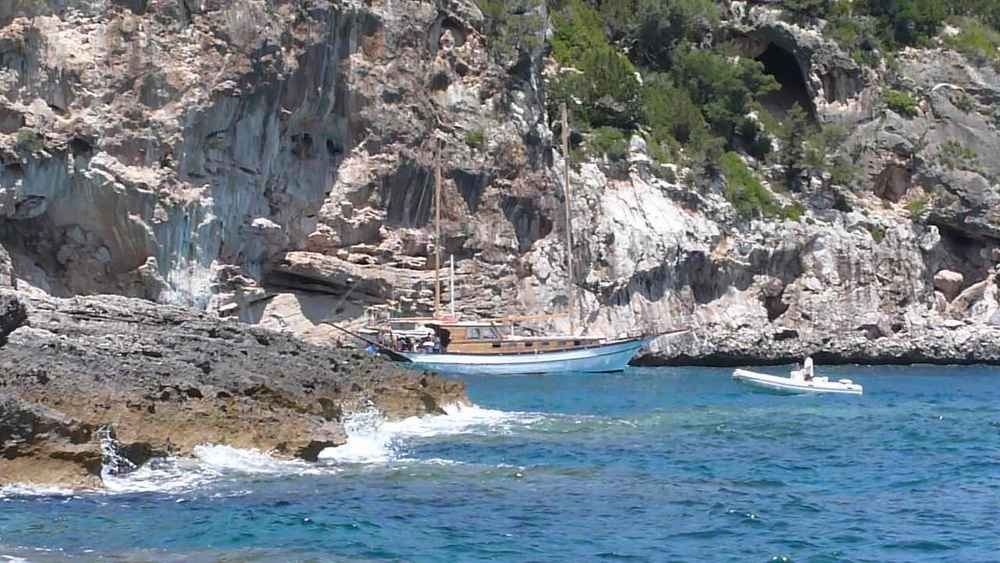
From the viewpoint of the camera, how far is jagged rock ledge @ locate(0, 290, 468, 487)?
50.9 ft

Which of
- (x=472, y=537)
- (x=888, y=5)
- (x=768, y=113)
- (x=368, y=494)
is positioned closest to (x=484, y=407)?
(x=368, y=494)

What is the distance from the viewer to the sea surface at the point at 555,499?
531 inches

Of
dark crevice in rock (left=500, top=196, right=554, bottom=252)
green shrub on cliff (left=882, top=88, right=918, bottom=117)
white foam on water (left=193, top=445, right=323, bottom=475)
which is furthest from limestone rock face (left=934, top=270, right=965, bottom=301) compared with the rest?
white foam on water (left=193, top=445, right=323, bottom=475)

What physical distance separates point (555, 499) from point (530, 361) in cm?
2831

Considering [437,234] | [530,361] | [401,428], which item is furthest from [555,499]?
[437,234]

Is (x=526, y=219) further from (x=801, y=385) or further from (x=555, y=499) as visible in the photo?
(x=555, y=499)

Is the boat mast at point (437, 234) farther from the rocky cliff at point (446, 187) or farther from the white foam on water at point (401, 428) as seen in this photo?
the white foam on water at point (401, 428)

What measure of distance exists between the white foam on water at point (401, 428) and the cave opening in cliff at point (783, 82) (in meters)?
38.2

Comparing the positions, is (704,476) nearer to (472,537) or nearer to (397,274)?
(472,537)

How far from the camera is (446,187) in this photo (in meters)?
46.9

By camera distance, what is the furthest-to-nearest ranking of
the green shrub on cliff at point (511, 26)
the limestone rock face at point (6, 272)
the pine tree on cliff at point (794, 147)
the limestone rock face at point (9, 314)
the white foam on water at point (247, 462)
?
the pine tree on cliff at point (794, 147), the green shrub on cliff at point (511, 26), the limestone rock face at point (6, 272), the limestone rock face at point (9, 314), the white foam on water at point (247, 462)

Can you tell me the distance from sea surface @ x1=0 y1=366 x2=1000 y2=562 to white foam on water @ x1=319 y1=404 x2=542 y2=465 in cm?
7

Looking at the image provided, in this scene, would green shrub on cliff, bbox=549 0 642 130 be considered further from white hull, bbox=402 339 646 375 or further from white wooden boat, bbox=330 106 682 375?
white hull, bbox=402 339 646 375

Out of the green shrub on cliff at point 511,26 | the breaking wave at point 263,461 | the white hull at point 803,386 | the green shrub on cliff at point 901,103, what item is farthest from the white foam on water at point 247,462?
the green shrub on cliff at point 901,103
